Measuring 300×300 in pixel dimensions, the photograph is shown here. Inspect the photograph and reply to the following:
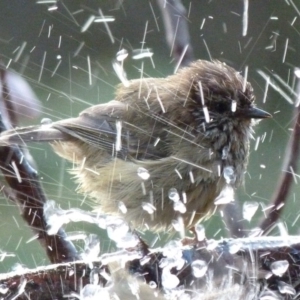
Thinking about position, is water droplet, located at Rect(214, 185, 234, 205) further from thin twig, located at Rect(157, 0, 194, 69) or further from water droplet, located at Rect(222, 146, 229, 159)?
thin twig, located at Rect(157, 0, 194, 69)

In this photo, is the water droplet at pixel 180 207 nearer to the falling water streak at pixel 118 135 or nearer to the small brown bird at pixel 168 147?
the small brown bird at pixel 168 147

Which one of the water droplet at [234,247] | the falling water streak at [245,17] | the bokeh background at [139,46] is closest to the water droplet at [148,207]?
the water droplet at [234,247]

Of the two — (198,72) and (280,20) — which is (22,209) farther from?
(280,20)

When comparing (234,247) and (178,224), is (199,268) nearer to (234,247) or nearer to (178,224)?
(234,247)

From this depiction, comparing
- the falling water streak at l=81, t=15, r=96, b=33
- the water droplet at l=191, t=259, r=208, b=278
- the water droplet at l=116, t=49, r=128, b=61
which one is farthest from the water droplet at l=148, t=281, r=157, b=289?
the falling water streak at l=81, t=15, r=96, b=33

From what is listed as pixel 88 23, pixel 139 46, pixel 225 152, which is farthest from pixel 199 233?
pixel 88 23

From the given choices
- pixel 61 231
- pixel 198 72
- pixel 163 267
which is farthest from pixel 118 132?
pixel 163 267
